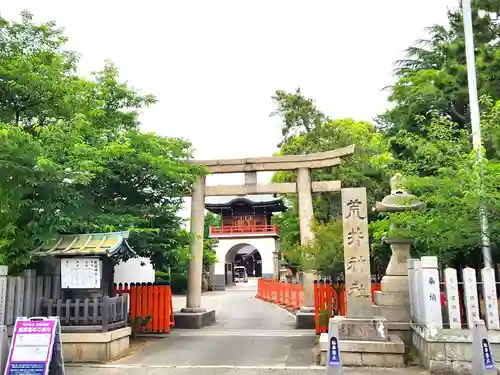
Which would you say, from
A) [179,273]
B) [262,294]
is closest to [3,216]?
[262,294]

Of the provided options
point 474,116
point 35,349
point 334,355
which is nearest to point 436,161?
point 474,116

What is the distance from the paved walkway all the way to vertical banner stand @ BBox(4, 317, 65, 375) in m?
0.98

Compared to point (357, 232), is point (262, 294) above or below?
below

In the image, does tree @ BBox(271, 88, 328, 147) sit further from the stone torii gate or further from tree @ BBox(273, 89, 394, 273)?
the stone torii gate

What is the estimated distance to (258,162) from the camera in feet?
52.5

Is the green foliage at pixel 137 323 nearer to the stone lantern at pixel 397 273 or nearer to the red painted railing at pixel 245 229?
the stone lantern at pixel 397 273

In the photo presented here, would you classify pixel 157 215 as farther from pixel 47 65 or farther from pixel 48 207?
pixel 47 65

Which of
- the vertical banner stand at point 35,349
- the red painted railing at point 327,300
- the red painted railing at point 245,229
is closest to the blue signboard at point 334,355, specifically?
the vertical banner stand at point 35,349

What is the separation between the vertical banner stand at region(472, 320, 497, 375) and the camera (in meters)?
6.83

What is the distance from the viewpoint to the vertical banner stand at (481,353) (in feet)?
22.4

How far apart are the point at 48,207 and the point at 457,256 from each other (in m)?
10.5

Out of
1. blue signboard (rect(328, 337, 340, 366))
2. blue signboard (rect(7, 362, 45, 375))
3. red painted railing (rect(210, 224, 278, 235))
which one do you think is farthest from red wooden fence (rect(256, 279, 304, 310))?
blue signboard (rect(7, 362, 45, 375))

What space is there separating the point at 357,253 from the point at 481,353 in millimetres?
3280

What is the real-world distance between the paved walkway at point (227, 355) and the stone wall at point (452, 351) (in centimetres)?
50
